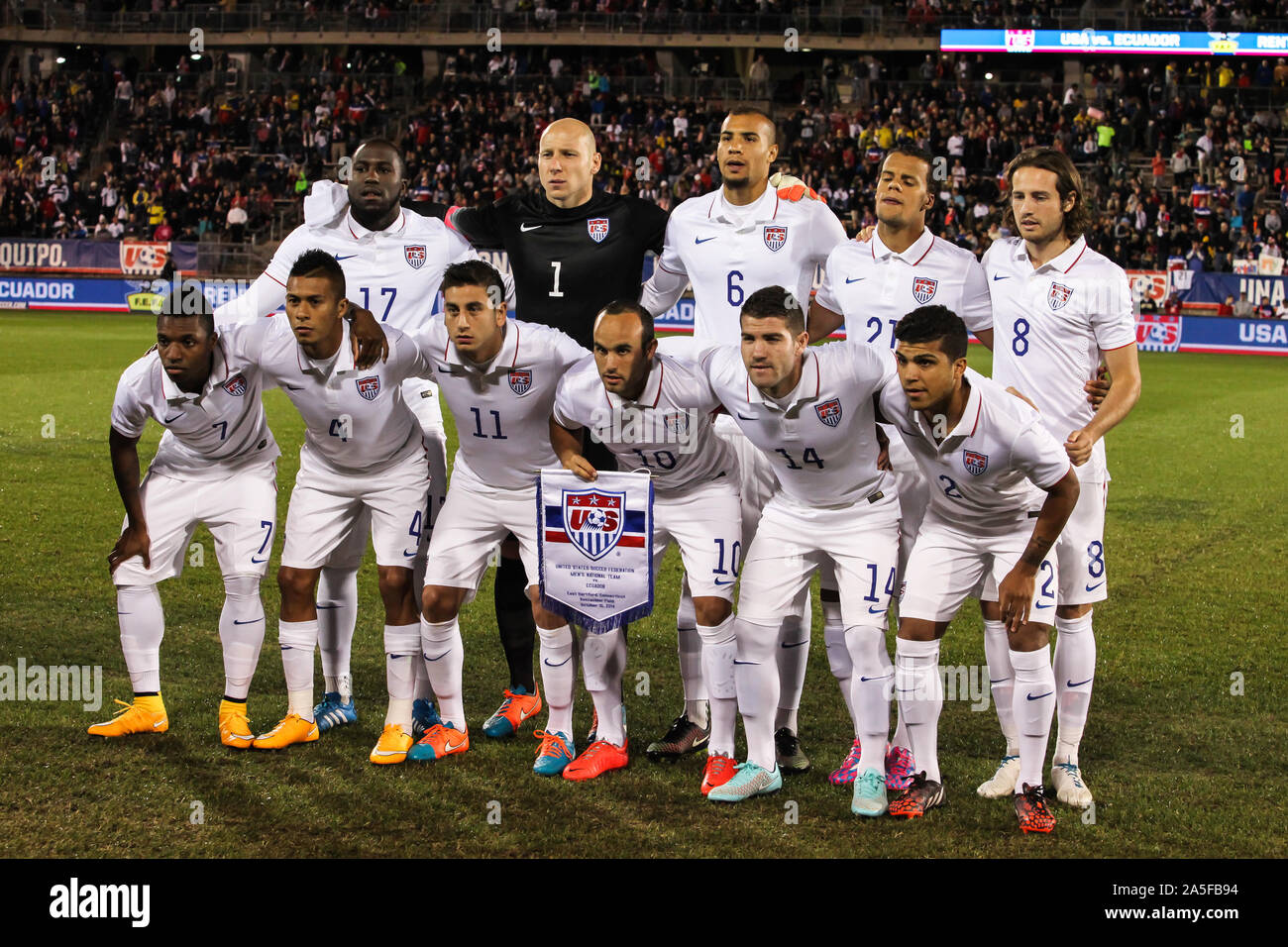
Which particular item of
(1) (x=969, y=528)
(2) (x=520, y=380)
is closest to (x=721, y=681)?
(1) (x=969, y=528)

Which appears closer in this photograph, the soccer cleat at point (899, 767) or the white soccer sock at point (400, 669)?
the soccer cleat at point (899, 767)

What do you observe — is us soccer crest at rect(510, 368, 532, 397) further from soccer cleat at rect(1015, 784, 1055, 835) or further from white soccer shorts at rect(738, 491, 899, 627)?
soccer cleat at rect(1015, 784, 1055, 835)

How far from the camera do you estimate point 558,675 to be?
238 inches

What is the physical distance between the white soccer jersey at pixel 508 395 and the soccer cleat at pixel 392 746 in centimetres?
116

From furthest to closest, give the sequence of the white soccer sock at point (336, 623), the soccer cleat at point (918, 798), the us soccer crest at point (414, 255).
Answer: the us soccer crest at point (414, 255) → the white soccer sock at point (336, 623) → the soccer cleat at point (918, 798)

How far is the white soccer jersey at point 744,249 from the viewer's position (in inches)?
255

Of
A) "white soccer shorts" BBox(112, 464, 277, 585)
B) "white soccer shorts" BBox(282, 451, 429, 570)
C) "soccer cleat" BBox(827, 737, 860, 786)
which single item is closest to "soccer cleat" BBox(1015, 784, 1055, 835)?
"soccer cleat" BBox(827, 737, 860, 786)

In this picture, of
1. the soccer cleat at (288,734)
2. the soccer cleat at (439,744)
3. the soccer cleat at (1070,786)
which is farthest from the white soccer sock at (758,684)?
the soccer cleat at (288,734)

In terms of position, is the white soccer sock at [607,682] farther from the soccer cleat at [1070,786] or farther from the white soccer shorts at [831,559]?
the soccer cleat at [1070,786]

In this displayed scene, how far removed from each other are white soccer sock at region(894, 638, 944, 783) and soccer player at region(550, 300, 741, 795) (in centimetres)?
74

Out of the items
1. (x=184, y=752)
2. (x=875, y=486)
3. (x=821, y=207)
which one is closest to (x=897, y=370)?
(x=875, y=486)

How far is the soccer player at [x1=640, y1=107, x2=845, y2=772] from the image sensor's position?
252 inches

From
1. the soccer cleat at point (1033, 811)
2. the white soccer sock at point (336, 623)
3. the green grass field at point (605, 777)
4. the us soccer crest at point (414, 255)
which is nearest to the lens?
the green grass field at point (605, 777)

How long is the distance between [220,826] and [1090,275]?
13.3 feet
